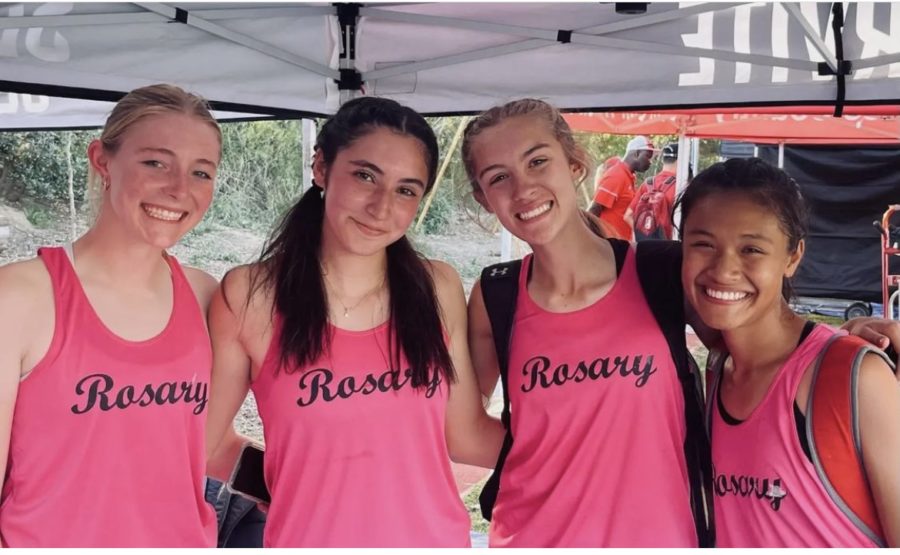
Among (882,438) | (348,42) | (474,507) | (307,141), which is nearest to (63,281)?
(882,438)

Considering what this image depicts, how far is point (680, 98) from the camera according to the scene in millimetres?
3234

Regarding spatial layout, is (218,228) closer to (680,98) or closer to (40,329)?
(680,98)

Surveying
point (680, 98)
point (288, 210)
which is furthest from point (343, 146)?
point (680, 98)

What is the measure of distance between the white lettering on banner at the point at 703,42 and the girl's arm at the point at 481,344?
1.58m

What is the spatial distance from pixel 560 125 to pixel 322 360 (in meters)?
0.89

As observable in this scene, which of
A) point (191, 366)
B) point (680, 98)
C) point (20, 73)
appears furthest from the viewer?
point (680, 98)

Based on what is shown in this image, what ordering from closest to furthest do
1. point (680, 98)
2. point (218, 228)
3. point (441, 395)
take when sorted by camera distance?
point (441, 395)
point (680, 98)
point (218, 228)

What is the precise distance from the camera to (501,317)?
2049 mm

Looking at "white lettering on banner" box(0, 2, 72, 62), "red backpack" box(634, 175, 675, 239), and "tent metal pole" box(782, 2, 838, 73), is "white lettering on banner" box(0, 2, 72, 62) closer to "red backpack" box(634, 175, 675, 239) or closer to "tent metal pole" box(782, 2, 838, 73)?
"tent metal pole" box(782, 2, 838, 73)

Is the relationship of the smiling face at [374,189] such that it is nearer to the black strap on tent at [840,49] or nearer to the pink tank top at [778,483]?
the pink tank top at [778,483]

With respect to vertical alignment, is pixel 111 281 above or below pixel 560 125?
below

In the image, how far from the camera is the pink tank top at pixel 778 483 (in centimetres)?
159

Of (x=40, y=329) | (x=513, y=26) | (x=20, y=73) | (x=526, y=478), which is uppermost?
(x=513, y=26)

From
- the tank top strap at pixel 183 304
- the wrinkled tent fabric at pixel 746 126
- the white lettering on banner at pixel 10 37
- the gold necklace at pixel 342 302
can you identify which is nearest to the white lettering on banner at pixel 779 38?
the gold necklace at pixel 342 302
